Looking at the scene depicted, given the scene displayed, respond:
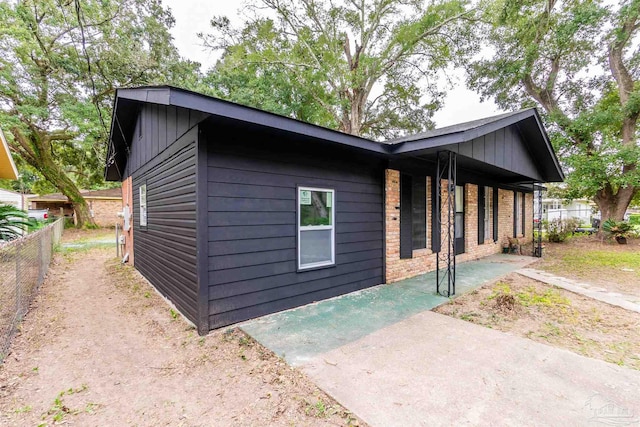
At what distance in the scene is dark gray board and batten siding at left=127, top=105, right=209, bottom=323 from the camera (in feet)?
11.8

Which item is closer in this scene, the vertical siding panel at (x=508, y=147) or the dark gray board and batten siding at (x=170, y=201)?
the dark gray board and batten siding at (x=170, y=201)

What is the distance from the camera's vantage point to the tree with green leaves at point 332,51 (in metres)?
13.4

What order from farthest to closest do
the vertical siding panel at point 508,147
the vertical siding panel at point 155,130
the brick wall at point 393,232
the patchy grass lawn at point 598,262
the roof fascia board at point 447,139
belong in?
the vertical siding panel at point 508,147
the patchy grass lawn at point 598,262
the brick wall at point 393,232
the vertical siding panel at point 155,130
the roof fascia board at point 447,139

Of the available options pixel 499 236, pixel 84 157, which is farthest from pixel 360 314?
pixel 84 157

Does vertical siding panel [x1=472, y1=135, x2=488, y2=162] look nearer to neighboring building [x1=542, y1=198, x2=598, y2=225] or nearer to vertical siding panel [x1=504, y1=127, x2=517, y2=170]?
vertical siding panel [x1=504, y1=127, x2=517, y2=170]

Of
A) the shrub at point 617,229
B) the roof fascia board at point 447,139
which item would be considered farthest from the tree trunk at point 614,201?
the roof fascia board at point 447,139

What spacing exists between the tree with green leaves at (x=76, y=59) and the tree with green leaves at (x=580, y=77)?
1413 cm

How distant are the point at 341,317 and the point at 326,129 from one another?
256 centimetres

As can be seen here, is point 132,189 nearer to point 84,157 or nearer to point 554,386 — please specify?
point 554,386

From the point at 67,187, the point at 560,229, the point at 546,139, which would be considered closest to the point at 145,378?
the point at 546,139

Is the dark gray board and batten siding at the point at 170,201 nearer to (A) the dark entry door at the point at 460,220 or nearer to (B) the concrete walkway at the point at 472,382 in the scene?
(B) the concrete walkway at the point at 472,382

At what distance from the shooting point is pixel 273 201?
393 cm

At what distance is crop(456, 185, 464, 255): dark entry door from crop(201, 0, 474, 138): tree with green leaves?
8750mm

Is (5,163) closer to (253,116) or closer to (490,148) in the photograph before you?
(253,116)
